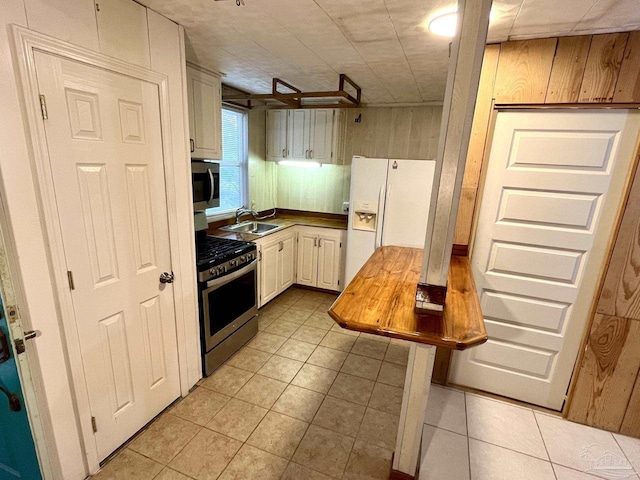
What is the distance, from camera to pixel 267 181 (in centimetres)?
425

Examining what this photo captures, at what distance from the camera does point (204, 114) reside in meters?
2.44

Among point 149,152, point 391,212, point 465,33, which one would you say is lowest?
point 391,212

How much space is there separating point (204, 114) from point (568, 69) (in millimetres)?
2405

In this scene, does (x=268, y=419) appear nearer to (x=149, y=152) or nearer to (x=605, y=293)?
(x=149, y=152)

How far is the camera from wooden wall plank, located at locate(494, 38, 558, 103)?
5.87ft

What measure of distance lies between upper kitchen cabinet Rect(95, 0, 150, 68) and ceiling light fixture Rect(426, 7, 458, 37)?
4.86 ft

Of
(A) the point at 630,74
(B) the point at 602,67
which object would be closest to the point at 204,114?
(B) the point at 602,67

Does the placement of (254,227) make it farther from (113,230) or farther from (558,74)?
(558,74)

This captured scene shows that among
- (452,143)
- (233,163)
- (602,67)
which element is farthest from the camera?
(233,163)

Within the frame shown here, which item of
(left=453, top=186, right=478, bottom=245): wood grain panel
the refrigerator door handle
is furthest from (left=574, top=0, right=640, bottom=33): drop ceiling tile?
the refrigerator door handle

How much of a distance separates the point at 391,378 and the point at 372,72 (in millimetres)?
Answer: 2478

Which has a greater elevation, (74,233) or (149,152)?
(149,152)

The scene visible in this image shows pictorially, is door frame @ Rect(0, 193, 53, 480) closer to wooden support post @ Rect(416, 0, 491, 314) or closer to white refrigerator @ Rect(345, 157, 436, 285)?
wooden support post @ Rect(416, 0, 491, 314)

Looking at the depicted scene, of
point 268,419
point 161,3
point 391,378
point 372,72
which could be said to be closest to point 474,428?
point 391,378
